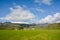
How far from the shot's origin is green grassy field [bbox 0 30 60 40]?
224 inches

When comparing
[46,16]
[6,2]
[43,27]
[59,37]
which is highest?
[6,2]

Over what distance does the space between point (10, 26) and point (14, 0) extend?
Answer: 1021 mm

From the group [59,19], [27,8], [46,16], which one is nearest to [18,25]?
[27,8]

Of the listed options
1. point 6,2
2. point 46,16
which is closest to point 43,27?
point 46,16

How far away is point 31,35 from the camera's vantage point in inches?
225

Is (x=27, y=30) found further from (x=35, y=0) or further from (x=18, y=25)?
(x=35, y=0)

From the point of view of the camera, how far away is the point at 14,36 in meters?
5.73

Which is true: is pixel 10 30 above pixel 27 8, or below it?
below

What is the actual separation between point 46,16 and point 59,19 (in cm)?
50

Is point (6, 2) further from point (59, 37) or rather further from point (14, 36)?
point (59, 37)

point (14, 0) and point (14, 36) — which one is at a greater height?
point (14, 0)

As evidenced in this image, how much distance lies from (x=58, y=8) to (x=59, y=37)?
1.09 m

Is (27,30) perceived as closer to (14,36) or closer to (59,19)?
(14,36)

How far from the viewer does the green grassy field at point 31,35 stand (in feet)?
18.7
